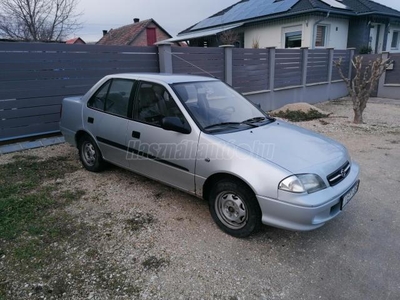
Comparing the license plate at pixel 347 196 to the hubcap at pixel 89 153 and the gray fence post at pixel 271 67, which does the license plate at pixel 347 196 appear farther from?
the gray fence post at pixel 271 67

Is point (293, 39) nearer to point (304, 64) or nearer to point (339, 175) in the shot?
point (304, 64)

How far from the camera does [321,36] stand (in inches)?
640

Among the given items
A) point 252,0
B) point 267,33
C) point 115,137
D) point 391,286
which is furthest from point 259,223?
point 252,0

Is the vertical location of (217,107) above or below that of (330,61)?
below

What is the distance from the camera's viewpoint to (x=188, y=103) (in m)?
3.47

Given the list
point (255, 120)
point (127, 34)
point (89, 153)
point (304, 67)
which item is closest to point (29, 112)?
point (89, 153)

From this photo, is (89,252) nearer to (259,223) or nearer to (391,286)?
(259,223)

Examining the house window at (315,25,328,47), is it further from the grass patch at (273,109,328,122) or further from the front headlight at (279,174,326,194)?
the front headlight at (279,174,326,194)

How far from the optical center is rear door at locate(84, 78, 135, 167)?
3.99 meters

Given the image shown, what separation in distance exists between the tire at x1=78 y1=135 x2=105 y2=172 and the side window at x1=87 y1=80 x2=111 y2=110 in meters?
0.51

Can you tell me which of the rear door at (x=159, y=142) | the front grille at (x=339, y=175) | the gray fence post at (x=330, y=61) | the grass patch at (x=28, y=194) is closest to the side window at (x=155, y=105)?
the rear door at (x=159, y=142)

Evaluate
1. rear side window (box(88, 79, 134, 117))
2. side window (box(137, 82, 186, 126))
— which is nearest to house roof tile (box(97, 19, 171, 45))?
rear side window (box(88, 79, 134, 117))

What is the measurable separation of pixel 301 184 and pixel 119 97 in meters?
2.72

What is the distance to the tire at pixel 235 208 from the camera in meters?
2.87
